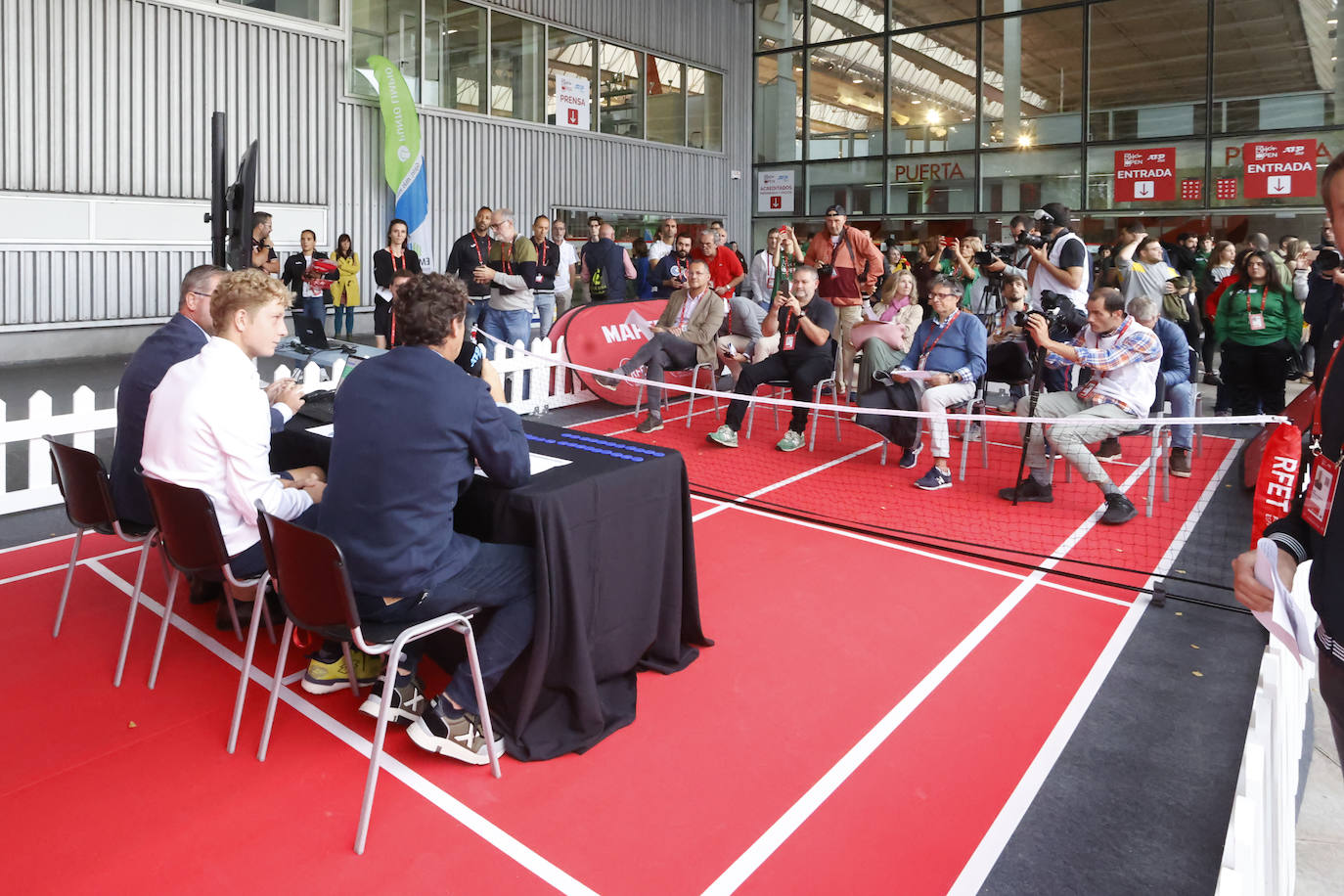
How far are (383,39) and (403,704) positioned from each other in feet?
41.4

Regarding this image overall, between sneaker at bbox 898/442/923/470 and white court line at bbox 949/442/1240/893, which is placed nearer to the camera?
white court line at bbox 949/442/1240/893

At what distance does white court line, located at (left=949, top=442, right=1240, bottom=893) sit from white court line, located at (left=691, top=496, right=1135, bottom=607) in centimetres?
24

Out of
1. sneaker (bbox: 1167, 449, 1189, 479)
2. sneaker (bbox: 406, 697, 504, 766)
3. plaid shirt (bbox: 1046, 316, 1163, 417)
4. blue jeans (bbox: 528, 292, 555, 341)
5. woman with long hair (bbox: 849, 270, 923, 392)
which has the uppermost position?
blue jeans (bbox: 528, 292, 555, 341)

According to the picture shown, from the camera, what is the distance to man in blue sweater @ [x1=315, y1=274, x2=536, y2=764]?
2.74 metres

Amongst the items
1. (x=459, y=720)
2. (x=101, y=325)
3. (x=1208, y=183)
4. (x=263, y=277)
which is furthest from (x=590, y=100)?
(x=459, y=720)

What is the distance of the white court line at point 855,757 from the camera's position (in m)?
2.47

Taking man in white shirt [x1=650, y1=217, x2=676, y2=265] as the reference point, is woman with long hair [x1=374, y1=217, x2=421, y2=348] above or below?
below

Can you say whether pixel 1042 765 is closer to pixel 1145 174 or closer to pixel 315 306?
pixel 315 306

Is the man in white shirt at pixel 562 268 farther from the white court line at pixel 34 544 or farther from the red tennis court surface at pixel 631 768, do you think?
the red tennis court surface at pixel 631 768

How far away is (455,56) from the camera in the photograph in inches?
566

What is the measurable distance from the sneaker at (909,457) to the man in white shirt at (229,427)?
4.78m

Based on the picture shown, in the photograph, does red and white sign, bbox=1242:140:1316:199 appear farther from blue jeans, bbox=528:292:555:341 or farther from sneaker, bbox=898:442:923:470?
blue jeans, bbox=528:292:555:341

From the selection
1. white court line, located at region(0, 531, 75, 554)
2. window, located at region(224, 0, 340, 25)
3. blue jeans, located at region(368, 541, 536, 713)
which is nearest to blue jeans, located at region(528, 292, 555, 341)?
white court line, located at region(0, 531, 75, 554)

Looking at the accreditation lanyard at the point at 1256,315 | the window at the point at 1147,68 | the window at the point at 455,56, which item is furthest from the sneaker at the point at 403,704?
the window at the point at 1147,68
